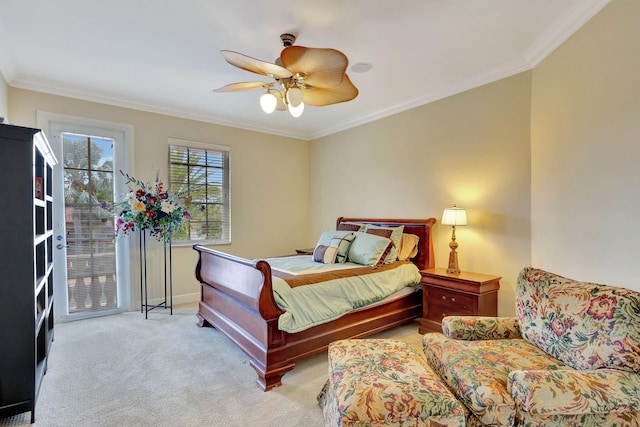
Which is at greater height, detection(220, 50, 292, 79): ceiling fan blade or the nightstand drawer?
detection(220, 50, 292, 79): ceiling fan blade

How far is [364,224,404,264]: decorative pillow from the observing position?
3.65m

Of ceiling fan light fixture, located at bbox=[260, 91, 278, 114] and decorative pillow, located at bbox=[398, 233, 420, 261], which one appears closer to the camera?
ceiling fan light fixture, located at bbox=[260, 91, 278, 114]

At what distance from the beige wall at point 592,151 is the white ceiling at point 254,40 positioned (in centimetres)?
27

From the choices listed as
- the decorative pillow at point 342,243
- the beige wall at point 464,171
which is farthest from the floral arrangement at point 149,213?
the beige wall at point 464,171

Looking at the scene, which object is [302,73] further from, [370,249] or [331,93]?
[370,249]

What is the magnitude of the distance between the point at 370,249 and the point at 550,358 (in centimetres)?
197

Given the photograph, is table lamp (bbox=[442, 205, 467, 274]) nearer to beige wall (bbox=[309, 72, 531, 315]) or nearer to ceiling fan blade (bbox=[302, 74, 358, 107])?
beige wall (bbox=[309, 72, 531, 315])

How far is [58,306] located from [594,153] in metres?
5.43

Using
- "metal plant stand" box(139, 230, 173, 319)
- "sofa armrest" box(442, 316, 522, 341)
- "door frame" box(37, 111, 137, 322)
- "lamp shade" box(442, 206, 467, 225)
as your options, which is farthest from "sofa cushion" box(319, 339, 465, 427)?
"door frame" box(37, 111, 137, 322)

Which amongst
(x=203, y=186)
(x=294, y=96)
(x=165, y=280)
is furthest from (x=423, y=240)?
(x=165, y=280)

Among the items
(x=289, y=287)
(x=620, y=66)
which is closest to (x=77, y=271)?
(x=289, y=287)

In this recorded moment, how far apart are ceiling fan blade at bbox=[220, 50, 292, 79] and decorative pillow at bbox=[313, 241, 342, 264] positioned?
2059 mm

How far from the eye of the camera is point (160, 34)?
248 centimetres

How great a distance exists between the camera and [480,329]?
206 centimetres
